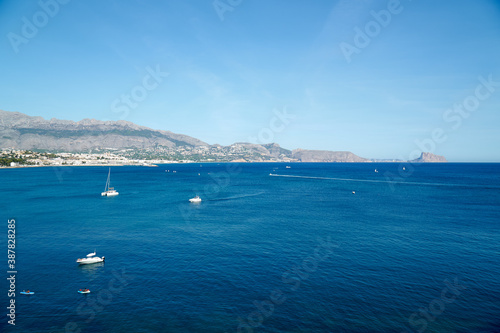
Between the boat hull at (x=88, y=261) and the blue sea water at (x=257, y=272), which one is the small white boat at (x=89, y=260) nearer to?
the boat hull at (x=88, y=261)

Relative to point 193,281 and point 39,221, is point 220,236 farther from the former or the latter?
point 39,221

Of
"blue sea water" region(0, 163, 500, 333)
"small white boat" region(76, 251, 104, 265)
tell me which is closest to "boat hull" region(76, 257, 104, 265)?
"small white boat" region(76, 251, 104, 265)

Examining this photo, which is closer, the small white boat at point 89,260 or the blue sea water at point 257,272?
the blue sea water at point 257,272

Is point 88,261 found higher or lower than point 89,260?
lower

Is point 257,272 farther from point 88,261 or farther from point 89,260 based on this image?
point 88,261

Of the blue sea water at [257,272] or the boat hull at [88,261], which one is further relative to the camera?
the boat hull at [88,261]

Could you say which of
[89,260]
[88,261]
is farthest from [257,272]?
[88,261]

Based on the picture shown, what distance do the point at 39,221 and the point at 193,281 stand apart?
53679mm

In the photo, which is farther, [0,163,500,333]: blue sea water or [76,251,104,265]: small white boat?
[76,251,104,265]: small white boat

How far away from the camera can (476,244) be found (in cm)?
5059

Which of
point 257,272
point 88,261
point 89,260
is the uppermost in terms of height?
point 257,272

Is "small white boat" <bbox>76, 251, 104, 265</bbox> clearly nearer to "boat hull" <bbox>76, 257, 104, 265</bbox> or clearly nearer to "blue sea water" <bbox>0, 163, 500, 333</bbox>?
"boat hull" <bbox>76, 257, 104, 265</bbox>

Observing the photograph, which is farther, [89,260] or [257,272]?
[89,260]

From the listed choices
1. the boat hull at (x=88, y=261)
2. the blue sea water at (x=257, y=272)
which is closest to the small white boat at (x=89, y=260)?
the boat hull at (x=88, y=261)
